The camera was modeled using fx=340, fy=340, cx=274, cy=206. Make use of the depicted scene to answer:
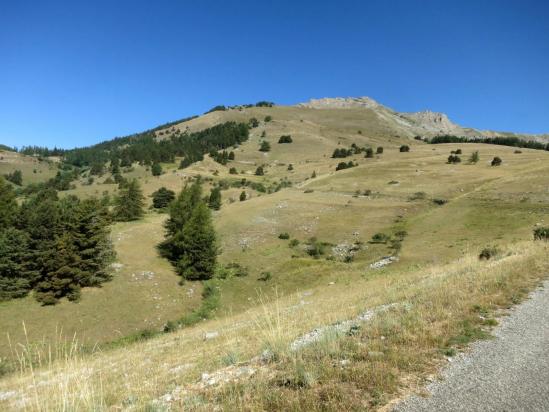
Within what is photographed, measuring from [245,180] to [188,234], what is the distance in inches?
2426

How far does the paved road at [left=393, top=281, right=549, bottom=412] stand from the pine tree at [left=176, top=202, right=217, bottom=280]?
3970cm

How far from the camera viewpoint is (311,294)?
30.0 m

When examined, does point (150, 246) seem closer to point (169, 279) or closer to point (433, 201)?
point (169, 279)

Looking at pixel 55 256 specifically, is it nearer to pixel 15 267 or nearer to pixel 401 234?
pixel 15 267

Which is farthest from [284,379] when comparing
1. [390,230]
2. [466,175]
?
[466,175]

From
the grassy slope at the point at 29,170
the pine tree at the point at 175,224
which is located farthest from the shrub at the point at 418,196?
the grassy slope at the point at 29,170

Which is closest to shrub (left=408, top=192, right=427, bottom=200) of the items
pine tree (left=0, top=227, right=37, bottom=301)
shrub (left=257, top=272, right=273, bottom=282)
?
shrub (left=257, top=272, right=273, bottom=282)

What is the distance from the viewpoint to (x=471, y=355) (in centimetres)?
661

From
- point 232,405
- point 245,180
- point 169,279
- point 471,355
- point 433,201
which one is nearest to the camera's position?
point 232,405

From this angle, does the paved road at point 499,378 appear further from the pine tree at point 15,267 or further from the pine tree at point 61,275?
the pine tree at point 15,267

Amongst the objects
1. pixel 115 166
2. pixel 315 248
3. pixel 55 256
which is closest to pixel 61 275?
pixel 55 256

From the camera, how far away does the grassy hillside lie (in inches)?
247

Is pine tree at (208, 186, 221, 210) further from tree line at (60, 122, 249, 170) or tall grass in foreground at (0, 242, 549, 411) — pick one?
tree line at (60, 122, 249, 170)

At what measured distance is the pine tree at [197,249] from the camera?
44.4m
